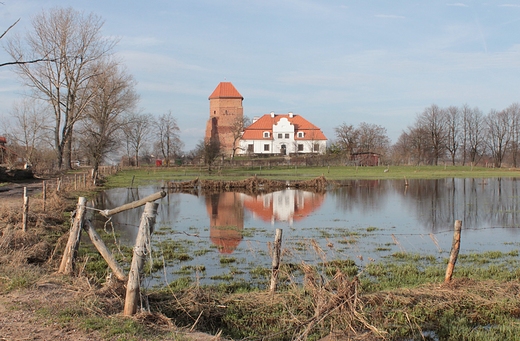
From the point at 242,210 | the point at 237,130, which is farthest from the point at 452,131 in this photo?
the point at 242,210

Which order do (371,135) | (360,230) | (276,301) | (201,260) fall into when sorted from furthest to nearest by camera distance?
(371,135)
(360,230)
(201,260)
(276,301)

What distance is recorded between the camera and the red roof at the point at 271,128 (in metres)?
97.7

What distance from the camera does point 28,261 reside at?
10.9 m

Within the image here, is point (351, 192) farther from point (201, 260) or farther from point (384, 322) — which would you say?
point (384, 322)

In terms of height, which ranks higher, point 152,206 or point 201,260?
point 152,206

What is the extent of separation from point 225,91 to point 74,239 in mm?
99939

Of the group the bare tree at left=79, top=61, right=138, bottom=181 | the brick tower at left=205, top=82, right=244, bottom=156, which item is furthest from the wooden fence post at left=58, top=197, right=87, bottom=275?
the brick tower at left=205, top=82, right=244, bottom=156

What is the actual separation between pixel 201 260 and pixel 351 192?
2593 centimetres

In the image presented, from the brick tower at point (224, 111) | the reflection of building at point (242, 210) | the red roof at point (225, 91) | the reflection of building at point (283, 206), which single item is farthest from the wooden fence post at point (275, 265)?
the red roof at point (225, 91)

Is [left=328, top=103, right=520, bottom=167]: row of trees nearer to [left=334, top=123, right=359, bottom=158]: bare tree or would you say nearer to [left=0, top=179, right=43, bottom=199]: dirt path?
[left=334, top=123, right=359, bottom=158]: bare tree

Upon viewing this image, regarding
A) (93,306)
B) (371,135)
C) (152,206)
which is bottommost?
(93,306)

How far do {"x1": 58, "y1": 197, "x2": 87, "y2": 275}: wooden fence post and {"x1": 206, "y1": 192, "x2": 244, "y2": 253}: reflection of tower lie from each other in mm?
5449

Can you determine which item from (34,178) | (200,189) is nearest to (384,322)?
(200,189)

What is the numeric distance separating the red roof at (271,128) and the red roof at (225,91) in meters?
9.12
